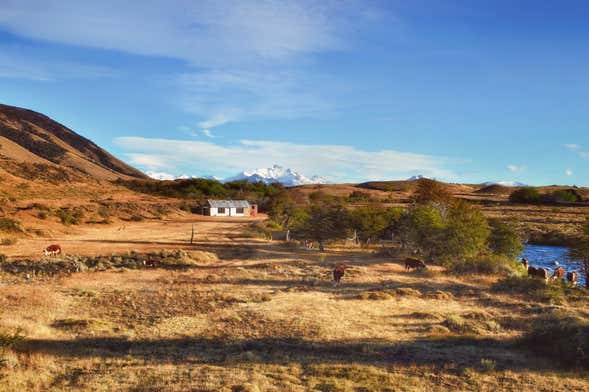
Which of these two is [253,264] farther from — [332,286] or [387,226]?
[387,226]

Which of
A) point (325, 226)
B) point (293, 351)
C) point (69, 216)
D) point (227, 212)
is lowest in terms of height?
point (293, 351)

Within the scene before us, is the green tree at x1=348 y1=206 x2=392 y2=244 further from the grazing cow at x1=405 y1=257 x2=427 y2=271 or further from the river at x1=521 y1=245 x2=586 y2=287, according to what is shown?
the river at x1=521 y1=245 x2=586 y2=287

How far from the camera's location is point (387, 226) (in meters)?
46.0

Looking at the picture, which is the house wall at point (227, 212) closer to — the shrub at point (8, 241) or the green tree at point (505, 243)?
the shrub at point (8, 241)

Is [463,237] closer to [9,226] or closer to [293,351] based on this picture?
[293,351]

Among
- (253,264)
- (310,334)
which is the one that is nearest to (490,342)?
(310,334)

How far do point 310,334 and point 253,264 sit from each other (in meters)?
16.5

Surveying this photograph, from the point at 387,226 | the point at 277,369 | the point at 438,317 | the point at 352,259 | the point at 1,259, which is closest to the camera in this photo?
the point at 277,369

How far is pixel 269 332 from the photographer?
1769 centimetres

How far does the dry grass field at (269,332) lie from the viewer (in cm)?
1322

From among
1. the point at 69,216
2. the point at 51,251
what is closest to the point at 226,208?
the point at 69,216

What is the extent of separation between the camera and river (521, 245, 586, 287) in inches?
1620

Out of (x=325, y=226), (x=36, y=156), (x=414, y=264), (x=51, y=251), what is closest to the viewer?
(x=414, y=264)

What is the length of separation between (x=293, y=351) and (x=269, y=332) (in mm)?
2223
